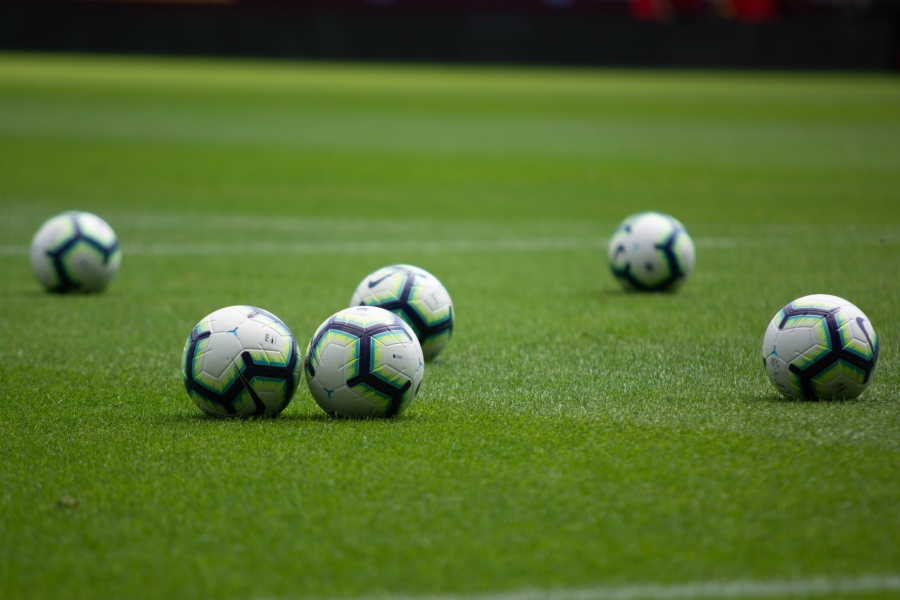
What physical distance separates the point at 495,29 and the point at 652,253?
46.0 meters

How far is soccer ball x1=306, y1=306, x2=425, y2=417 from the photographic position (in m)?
4.86

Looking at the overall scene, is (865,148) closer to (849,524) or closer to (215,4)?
(849,524)

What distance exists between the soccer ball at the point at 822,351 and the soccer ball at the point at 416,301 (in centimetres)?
204

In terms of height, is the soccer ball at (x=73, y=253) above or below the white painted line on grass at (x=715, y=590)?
below

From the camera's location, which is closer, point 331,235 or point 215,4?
point 331,235

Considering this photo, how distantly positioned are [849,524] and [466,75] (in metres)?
48.3

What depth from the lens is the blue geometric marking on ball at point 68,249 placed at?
339 inches

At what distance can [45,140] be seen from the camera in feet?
73.2

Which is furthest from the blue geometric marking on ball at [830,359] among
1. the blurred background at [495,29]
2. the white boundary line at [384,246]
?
the blurred background at [495,29]

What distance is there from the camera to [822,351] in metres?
5.02

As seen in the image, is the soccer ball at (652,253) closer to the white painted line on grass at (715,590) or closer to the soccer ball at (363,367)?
the soccer ball at (363,367)

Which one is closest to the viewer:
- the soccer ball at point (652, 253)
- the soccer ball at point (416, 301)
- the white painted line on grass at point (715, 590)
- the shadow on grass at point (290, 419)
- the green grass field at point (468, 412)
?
the white painted line on grass at point (715, 590)

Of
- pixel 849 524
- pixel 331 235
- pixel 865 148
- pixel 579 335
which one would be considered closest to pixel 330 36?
pixel 865 148

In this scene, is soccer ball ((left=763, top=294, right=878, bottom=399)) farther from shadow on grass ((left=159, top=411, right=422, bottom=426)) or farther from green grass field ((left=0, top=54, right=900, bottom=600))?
shadow on grass ((left=159, top=411, right=422, bottom=426))
